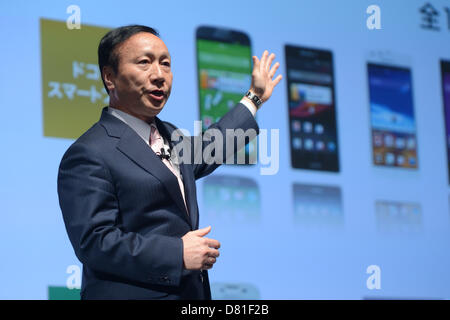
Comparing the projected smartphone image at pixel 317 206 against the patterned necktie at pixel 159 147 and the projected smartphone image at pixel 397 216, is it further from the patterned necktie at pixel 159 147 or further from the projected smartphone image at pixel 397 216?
the patterned necktie at pixel 159 147

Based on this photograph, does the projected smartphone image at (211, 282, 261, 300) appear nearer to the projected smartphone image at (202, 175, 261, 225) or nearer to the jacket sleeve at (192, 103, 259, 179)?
the projected smartphone image at (202, 175, 261, 225)

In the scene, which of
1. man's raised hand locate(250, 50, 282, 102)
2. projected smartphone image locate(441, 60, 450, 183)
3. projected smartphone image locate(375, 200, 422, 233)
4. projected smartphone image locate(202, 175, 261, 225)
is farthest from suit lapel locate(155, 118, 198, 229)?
projected smartphone image locate(441, 60, 450, 183)

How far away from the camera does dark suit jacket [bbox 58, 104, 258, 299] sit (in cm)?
124

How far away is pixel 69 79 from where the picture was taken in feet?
6.92

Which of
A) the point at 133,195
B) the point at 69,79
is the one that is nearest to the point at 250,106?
the point at 133,195

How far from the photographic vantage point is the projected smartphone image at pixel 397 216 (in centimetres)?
251

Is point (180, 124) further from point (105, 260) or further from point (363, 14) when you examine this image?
point (105, 260)

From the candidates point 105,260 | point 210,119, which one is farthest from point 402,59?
point 105,260

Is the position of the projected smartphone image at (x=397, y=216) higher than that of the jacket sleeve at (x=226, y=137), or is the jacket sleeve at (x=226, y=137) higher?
the jacket sleeve at (x=226, y=137)

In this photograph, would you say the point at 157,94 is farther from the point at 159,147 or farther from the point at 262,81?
the point at 262,81

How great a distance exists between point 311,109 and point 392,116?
32 centimetres

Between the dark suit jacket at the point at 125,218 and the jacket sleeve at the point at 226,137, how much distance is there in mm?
125

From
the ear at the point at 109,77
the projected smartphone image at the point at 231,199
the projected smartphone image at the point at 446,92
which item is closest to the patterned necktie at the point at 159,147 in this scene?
the ear at the point at 109,77

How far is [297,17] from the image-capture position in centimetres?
248
